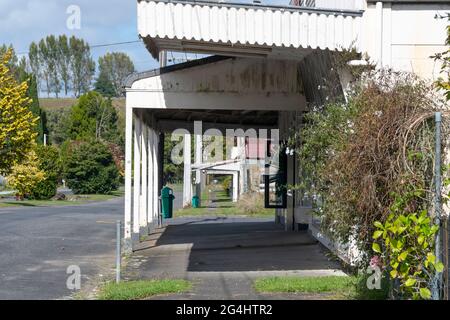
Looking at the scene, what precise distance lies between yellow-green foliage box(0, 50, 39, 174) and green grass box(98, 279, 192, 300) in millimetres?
27885

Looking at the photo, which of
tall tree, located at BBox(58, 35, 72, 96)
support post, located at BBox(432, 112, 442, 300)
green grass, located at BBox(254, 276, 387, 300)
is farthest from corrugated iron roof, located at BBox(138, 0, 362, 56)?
tall tree, located at BBox(58, 35, 72, 96)

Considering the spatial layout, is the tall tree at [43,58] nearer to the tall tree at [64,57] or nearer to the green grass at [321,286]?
the tall tree at [64,57]

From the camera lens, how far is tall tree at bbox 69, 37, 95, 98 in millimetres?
47000

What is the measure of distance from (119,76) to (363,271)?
52.7 m

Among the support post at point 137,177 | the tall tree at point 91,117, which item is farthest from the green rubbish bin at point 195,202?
Answer: the tall tree at point 91,117

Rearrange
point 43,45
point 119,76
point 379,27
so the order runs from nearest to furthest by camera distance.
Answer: point 379,27, point 43,45, point 119,76

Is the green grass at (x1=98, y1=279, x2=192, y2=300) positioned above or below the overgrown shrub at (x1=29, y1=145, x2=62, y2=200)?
below

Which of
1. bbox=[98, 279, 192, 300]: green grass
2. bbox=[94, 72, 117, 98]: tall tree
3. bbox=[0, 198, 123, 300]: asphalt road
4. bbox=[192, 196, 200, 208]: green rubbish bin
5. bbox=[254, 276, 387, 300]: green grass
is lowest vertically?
bbox=[192, 196, 200, 208]: green rubbish bin

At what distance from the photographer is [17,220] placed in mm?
24234

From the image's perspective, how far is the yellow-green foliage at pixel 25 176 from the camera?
4356 cm

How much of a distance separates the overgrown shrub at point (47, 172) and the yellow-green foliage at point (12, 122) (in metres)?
8.89

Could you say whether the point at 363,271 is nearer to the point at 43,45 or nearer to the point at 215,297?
the point at 215,297

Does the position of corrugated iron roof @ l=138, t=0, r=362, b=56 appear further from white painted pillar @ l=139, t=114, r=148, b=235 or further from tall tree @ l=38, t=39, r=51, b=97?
tall tree @ l=38, t=39, r=51, b=97
